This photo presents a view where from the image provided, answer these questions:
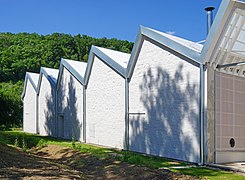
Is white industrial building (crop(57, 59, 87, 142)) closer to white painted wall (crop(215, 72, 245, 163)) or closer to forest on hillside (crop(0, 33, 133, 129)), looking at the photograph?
white painted wall (crop(215, 72, 245, 163))

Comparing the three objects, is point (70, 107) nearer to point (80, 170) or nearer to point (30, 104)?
point (30, 104)

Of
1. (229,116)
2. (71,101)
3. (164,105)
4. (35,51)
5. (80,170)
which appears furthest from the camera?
(35,51)

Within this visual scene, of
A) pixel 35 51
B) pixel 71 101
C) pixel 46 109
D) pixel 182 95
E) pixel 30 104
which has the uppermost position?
pixel 35 51

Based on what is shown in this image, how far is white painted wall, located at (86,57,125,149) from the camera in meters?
17.3

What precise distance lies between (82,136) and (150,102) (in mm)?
7416

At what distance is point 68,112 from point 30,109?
28.1 feet

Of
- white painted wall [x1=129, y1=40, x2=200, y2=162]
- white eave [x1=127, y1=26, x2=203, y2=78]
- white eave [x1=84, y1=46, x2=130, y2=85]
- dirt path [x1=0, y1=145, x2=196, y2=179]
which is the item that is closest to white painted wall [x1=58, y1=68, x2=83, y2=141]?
white eave [x1=84, y1=46, x2=130, y2=85]

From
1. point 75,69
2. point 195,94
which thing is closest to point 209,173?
point 195,94

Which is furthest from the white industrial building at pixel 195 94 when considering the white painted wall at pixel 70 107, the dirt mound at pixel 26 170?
the white painted wall at pixel 70 107

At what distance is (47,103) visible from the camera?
26.1m

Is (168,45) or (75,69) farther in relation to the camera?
(75,69)

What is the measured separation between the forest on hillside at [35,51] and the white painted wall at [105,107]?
31.1 meters

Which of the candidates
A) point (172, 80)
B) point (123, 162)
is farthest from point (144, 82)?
point (123, 162)

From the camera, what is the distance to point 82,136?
2077 cm
